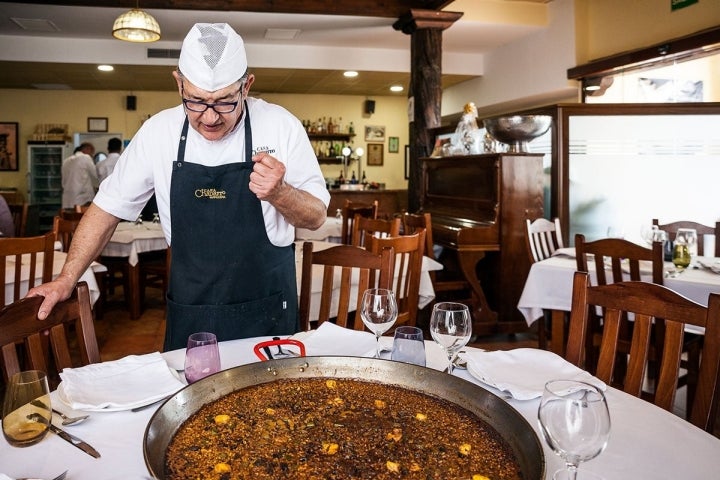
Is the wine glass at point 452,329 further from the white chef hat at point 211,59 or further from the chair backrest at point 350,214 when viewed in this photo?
the chair backrest at point 350,214

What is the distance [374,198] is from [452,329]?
883 cm

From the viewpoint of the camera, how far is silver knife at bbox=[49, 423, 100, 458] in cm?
101

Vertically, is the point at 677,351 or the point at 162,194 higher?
the point at 162,194

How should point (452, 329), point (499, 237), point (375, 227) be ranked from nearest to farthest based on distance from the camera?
point (452, 329), point (375, 227), point (499, 237)

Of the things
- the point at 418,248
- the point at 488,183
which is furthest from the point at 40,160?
the point at 418,248

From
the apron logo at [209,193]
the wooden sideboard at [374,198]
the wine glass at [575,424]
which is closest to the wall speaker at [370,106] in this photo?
the wooden sideboard at [374,198]

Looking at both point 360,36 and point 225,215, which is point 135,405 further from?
point 360,36

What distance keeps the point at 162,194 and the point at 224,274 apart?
0.36 m

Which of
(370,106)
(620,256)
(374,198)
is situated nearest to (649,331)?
(620,256)

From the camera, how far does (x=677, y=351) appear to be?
4.75 ft

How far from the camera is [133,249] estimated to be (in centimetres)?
495

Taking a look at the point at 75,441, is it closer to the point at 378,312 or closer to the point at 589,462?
the point at 378,312

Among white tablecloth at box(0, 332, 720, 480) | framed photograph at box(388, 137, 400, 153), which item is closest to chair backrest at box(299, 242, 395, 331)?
white tablecloth at box(0, 332, 720, 480)

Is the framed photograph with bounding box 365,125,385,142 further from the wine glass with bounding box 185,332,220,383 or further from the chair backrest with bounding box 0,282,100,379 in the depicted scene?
the wine glass with bounding box 185,332,220,383
